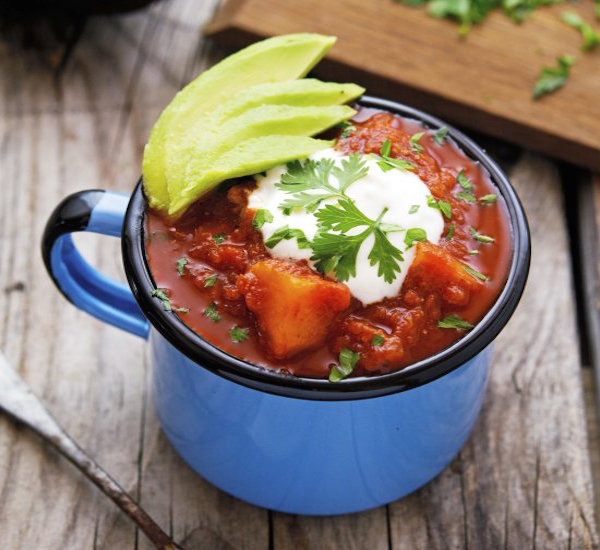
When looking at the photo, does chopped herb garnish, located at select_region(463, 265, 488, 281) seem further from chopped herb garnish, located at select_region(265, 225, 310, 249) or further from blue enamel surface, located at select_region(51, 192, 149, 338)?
blue enamel surface, located at select_region(51, 192, 149, 338)

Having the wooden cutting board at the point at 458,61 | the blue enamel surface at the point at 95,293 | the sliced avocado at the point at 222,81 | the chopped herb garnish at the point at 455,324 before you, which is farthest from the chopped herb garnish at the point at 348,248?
the wooden cutting board at the point at 458,61

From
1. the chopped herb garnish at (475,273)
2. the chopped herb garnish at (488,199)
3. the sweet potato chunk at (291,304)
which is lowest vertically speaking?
the sweet potato chunk at (291,304)

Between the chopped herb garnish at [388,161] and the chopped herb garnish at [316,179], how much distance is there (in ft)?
0.12

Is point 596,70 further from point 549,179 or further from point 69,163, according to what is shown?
point 69,163

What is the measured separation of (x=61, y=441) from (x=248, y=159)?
79 centimetres

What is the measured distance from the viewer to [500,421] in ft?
6.98

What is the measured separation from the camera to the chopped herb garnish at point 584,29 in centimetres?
285

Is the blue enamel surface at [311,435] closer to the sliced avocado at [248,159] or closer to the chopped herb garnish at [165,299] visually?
the chopped herb garnish at [165,299]

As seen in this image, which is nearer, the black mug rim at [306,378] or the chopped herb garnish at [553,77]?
the black mug rim at [306,378]

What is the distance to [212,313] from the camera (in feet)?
5.25

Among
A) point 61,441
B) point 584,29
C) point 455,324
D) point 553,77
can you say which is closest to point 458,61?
point 553,77

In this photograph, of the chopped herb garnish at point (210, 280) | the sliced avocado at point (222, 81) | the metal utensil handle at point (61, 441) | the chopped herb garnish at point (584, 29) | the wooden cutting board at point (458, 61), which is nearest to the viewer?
the chopped herb garnish at point (210, 280)

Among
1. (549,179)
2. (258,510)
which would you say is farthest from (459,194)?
(549,179)

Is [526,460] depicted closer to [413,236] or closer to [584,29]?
[413,236]
